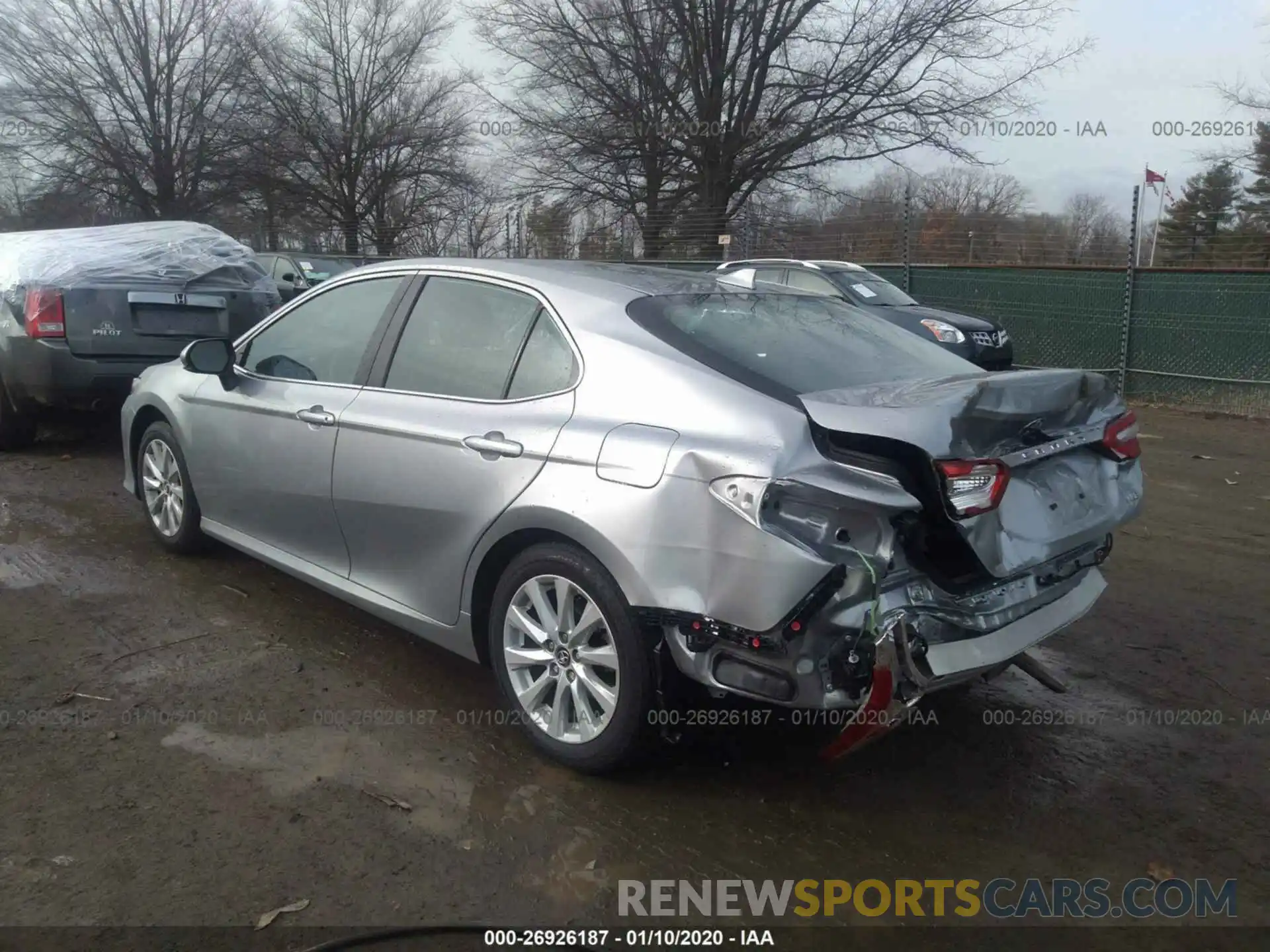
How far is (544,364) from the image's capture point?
339 centimetres

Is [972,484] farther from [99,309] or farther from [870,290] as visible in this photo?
[870,290]

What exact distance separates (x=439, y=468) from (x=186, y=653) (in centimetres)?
147

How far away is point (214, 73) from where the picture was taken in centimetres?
3206

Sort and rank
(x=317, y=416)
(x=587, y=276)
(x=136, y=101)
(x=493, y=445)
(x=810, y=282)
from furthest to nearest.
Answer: (x=136, y=101)
(x=810, y=282)
(x=317, y=416)
(x=587, y=276)
(x=493, y=445)

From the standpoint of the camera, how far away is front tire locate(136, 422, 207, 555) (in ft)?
16.4

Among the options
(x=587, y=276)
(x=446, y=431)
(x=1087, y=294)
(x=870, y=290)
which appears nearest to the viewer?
(x=446, y=431)

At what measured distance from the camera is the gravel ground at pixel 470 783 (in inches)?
105

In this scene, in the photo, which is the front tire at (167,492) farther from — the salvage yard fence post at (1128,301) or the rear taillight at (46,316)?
the salvage yard fence post at (1128,301)

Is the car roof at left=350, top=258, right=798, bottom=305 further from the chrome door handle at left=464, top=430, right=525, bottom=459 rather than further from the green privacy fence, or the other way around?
the green privacy fence

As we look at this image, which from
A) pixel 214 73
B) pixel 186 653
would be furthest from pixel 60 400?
pixel 214 73

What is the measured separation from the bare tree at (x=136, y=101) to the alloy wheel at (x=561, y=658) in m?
33.4

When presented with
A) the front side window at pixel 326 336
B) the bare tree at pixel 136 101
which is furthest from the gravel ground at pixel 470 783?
the bare tree at pixel 136 101

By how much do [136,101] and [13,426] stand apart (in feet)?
94.3

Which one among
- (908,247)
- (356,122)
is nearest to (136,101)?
(356,122)
